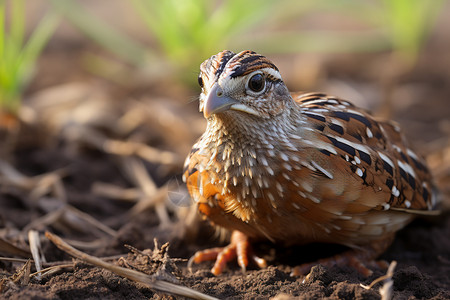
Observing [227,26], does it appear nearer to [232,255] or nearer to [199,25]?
[199,25]

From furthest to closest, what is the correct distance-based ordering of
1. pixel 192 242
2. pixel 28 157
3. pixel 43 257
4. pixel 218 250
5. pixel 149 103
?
pixel 149 103, pixel 28 157, pixel 192 242, pixel 218 250, pixel 43 257

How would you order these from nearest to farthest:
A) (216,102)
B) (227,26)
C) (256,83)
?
1. (216,102)
2. (256,83)
3. (227,26)

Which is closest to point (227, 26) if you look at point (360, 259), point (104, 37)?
point (104, 37)

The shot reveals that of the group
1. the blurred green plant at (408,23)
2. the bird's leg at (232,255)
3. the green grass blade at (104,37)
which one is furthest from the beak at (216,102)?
the blurred green plant at (408,23)

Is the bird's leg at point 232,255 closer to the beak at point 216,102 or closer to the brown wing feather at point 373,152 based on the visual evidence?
the brown wing feather at point 373,152

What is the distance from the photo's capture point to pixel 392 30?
7391 mm

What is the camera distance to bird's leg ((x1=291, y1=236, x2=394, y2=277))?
3.45 metres

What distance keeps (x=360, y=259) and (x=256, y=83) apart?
138cm

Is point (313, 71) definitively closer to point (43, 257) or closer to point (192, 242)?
point (192, 242)

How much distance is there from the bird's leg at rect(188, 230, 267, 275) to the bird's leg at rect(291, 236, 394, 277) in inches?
11.9

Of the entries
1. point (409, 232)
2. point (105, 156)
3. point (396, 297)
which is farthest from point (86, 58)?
point (396, 297)

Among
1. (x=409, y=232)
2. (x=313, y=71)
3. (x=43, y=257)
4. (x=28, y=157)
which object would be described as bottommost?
(x=409, y=232)

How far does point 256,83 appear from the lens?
301cm

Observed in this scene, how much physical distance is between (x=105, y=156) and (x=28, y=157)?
71cm
